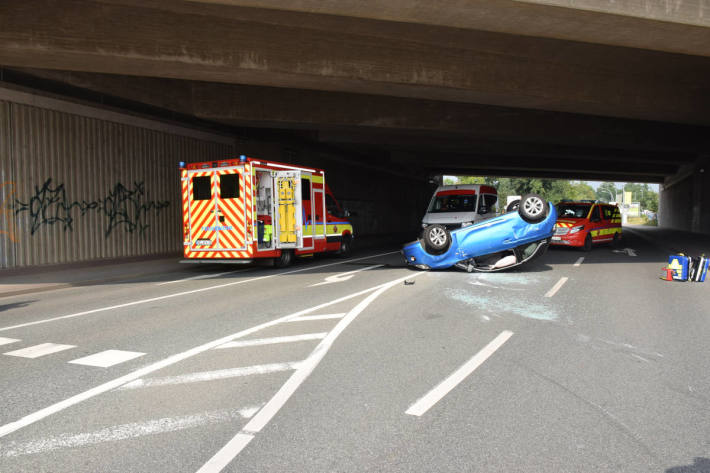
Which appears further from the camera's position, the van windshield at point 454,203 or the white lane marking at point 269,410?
the van windshield at point 454,203

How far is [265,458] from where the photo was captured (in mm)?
3381

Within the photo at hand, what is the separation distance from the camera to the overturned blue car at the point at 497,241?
→ 40.7ft

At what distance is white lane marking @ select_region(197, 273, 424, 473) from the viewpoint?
3344 mm

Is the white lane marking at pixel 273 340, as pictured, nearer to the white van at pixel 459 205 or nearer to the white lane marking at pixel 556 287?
the white lane marking at pixel 556 287

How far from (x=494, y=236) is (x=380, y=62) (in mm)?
5707

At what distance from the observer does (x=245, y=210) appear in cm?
1379

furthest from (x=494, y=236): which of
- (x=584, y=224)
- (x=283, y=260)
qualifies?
(x=584, y=224)

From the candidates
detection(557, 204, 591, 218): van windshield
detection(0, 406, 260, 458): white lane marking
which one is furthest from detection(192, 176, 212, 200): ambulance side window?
detection(557, 204, 591, 218): van windshield

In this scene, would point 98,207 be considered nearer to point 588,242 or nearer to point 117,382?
point 117,382

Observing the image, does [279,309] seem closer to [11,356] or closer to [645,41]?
[11,356]

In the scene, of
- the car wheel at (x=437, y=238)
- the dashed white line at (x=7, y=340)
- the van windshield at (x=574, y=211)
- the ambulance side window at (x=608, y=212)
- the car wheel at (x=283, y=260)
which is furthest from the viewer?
the ambulance side window at (x=608, y=212)

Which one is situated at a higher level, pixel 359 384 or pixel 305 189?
pixel 305 189

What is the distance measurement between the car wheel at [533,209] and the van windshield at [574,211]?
26.7 ft

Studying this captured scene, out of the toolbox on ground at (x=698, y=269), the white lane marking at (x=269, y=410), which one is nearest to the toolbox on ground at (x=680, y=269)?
the toolbox on ground at (x=698, y=269)
